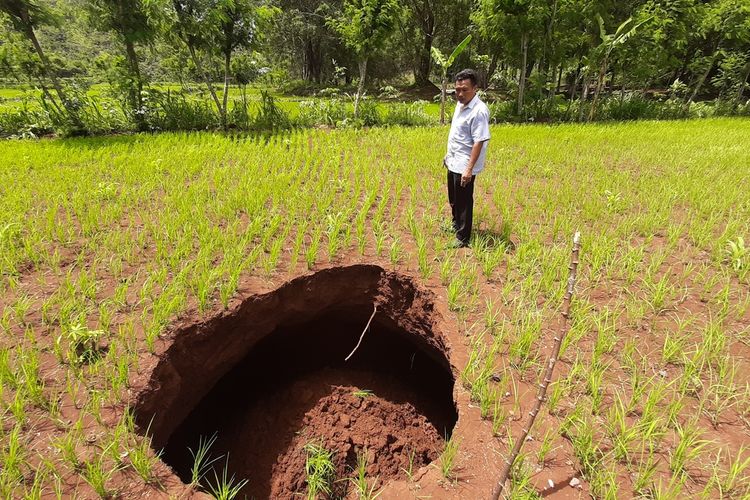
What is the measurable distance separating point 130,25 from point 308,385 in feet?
31.1

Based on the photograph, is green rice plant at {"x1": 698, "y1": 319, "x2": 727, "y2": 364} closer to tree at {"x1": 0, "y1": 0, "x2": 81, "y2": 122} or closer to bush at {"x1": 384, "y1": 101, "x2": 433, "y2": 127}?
bush at {"x1": 384, "y1": 101, "x2": 433, "y2": 127}

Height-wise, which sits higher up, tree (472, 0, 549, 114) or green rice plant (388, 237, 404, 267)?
tree (472, 0, 549, 114)

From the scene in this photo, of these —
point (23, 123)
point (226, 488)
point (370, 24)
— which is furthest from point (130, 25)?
point (226, 488)

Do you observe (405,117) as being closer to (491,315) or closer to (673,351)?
(491,315)

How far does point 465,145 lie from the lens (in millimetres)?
3201

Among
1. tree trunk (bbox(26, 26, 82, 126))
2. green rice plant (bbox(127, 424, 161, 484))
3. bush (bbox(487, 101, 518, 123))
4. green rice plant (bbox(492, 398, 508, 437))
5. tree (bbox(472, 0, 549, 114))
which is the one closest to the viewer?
green rice plant (bbox(127, 424, 161, 484))

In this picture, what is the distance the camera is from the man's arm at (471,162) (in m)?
3.05

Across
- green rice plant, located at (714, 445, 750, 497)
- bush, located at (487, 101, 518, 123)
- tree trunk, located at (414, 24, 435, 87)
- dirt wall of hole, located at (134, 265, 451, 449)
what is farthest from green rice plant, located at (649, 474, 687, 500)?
tree trunk, located at (414, 24, 435, 87)

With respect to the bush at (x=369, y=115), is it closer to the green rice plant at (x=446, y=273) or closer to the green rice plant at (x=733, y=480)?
the green rice plant at (x=446, y=273)

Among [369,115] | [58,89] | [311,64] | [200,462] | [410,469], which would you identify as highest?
[311,64]

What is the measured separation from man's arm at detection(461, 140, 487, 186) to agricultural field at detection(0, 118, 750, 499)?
0.72 m

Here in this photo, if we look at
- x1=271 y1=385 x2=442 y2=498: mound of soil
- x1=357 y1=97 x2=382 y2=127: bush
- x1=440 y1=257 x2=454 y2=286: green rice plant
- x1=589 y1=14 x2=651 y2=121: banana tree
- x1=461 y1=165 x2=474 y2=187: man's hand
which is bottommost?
x1=271 y1=385 x2=442 y2=498: mound of soil

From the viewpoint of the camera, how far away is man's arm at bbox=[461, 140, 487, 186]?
3049 mm

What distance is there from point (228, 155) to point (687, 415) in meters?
6.44
